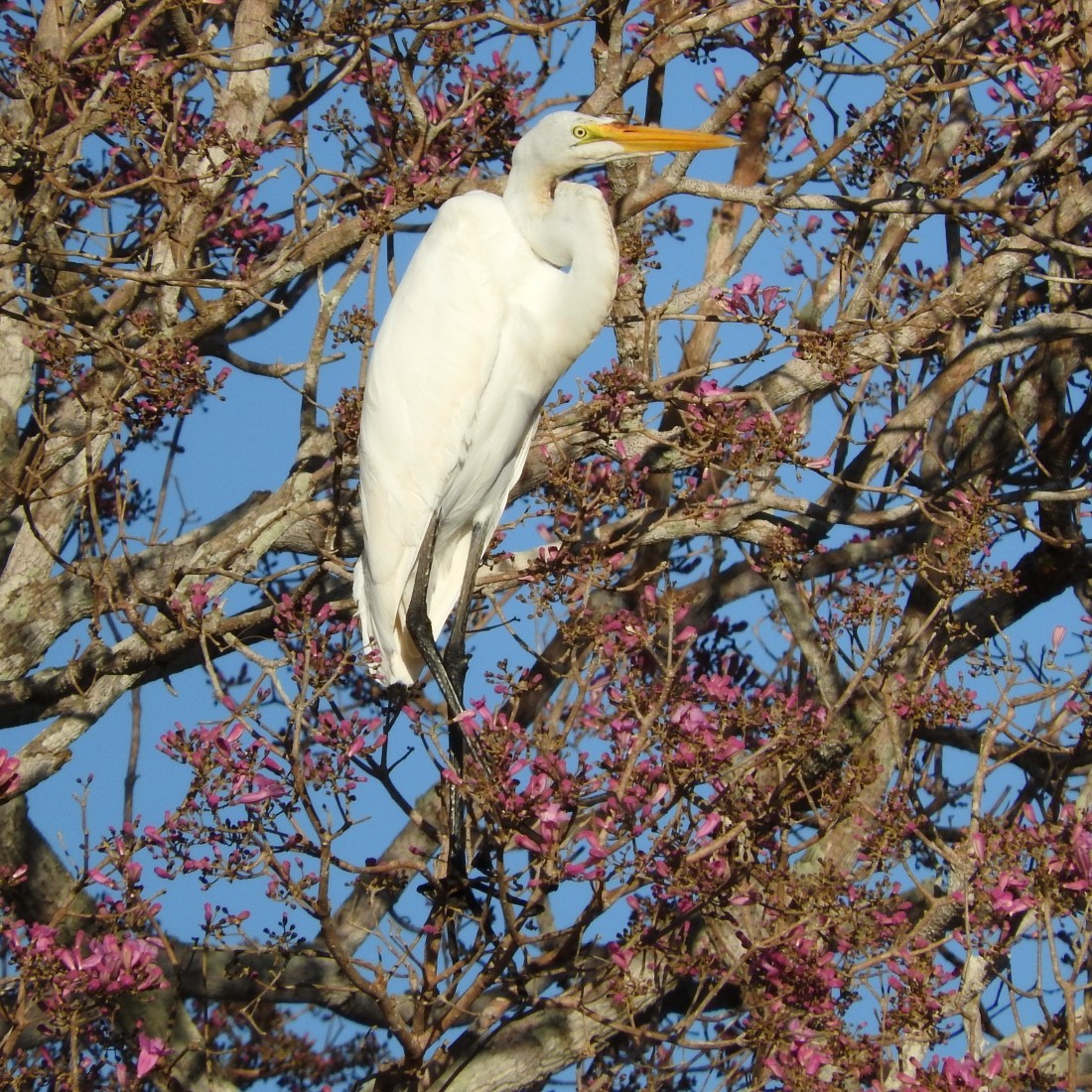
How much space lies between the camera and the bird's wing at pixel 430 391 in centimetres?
493

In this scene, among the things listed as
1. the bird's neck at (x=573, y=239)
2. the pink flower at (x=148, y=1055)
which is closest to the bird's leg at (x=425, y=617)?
the bird's neck at (x=573, y=239)

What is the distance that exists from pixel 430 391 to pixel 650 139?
3.46ft

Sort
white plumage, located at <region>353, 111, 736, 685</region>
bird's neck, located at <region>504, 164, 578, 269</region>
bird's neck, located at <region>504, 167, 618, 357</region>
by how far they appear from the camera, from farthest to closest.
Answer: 1. white plumage, located at <region>353, 111, 736, 685</region>
2. bird's neck, located at <region>504, 164, 578, 269</region>
3. bird's neck, located at <region>504, 167, 618, 357</region>

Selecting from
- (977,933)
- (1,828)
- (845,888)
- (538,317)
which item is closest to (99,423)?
(538,317)

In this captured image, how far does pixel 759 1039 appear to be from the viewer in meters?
3.62

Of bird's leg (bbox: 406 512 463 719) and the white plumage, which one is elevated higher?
the white plumage

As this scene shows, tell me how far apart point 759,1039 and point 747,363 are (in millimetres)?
2045

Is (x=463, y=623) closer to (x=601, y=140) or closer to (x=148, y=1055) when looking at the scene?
(x=601, y=140)

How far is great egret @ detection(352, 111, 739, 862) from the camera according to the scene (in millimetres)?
4895

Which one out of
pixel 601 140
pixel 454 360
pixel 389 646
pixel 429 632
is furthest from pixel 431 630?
pixel 601 140

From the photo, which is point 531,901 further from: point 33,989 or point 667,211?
point 667,211

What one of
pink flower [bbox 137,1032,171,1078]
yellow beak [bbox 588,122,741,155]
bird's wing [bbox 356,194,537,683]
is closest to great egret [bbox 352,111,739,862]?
bird's wing [bbox 356,194,537,683]

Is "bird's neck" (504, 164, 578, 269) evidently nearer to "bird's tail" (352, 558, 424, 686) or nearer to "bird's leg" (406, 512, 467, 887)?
"bird's leg" (406, 512, 467, 887)

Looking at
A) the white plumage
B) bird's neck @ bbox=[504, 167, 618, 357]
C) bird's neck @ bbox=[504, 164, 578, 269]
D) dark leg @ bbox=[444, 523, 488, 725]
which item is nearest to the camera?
bird's neck @ bbox=[504, 167, 618, 357]
